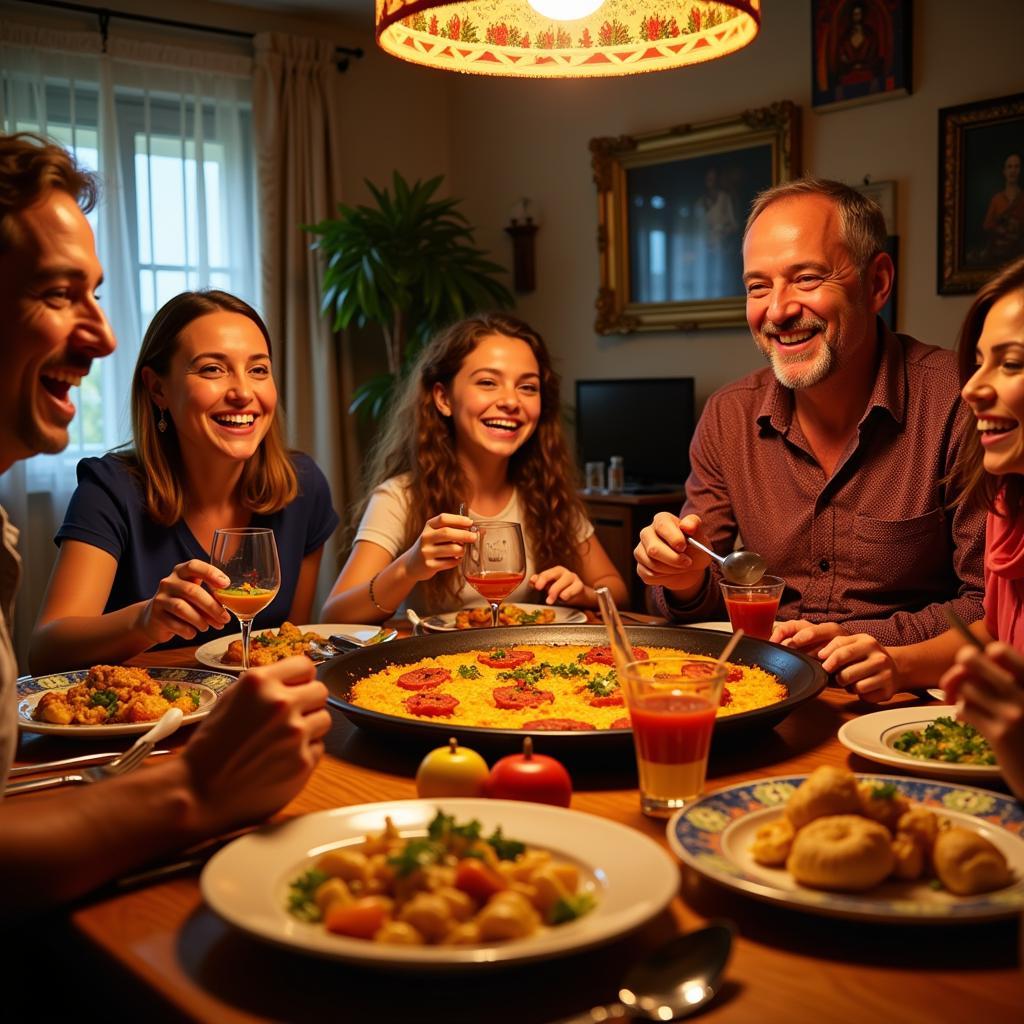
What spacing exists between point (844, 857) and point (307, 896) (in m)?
0.47

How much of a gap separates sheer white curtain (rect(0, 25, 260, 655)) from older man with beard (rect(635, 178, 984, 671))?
3.70 m

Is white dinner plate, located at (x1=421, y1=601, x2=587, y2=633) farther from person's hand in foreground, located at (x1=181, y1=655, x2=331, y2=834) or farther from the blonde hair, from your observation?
person's hand in foreground, located at (x1=181, y1=655, x2=331, y2=834)

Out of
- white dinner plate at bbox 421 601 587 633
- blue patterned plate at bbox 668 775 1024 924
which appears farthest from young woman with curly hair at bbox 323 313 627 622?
blue patterned plate at bbox 668 775 1024 924

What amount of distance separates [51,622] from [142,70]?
443 cm

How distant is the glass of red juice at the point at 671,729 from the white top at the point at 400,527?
161 centimetres

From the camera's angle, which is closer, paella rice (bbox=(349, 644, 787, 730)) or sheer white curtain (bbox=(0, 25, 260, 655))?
paella rice (bbox=(349, 644, 787, 730))

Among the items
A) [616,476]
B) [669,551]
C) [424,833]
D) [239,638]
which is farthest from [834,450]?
[616,476]

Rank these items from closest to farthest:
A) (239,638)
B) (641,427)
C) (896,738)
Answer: (896,738) < (239,638) < (641,427)

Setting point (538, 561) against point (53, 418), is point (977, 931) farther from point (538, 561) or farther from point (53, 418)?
point (538, 561)

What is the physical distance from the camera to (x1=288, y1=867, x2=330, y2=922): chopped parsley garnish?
0.96 metres

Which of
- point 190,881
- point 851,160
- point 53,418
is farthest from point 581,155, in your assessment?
point 190,881

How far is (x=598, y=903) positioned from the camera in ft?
3.19

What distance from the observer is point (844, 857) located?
988mm

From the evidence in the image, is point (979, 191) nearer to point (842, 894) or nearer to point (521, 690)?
point (521, 690)
